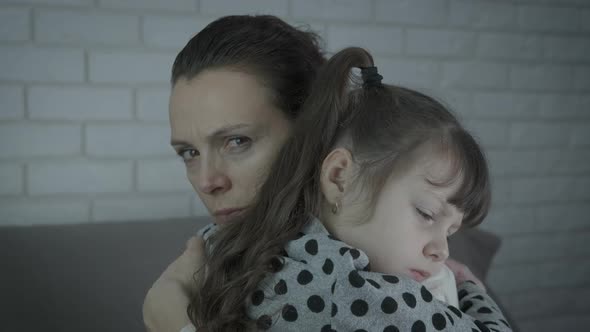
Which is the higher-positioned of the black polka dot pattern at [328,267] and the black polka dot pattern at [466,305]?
the black polka dot pattern at [328,267]

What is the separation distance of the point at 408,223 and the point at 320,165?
0.17 meters

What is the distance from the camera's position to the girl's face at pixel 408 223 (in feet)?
3.11

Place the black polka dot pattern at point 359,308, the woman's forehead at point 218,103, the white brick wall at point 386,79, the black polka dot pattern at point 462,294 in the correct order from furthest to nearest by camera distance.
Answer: the white brick wall at point 386,79 < the black polka dot pattern at point 462,294 < the woman's forehead at point 218,103 < the black polka dot pattern at point 359,308

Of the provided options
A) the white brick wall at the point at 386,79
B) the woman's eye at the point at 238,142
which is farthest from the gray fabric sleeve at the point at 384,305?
the white brick wall at the point at 386,79

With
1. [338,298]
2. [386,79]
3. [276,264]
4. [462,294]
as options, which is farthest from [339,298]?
[386,79]

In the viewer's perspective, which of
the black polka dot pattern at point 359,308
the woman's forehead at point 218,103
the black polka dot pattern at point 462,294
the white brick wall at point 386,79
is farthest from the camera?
the white brick wall at point 386,79

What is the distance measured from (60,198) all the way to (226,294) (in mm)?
1089

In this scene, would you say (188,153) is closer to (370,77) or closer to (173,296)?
(173,296)

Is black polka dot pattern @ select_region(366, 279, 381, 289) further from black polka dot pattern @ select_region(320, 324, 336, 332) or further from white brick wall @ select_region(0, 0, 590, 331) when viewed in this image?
white brick wall @ select_region(0, 0, 590, 331)

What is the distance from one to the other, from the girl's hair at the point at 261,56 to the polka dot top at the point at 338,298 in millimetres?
356

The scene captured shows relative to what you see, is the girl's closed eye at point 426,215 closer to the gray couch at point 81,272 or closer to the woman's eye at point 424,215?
the woman's eye at point 424,215

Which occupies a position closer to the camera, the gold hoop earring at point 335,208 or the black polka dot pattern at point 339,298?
the black polka dot pattern at point 339,298

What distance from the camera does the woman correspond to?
109cm

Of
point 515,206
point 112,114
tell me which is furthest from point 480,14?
point 112,114
